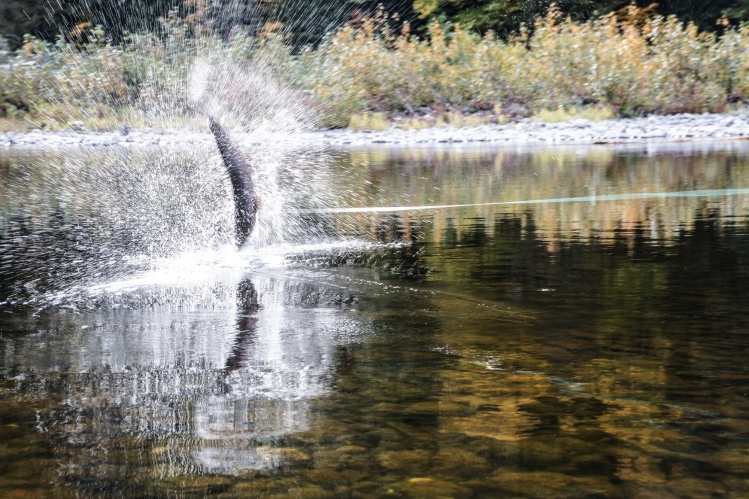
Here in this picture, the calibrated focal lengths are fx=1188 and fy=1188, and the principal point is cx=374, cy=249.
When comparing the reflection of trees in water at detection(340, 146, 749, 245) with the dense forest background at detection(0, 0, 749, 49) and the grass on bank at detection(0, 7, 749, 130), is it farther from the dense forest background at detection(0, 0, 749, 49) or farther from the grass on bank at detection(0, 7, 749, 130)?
the dense forest background at detection(0, 0, 749, 49)

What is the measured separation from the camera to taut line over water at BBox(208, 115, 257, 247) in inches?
319

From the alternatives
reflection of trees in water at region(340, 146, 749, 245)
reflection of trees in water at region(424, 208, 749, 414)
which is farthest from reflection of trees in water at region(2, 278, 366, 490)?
reflection of trees in water at region(340, 146, 749, 245)

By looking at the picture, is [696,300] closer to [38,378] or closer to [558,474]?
[558,474]

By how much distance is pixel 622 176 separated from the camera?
1291cm

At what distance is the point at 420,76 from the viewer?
25.1 meters

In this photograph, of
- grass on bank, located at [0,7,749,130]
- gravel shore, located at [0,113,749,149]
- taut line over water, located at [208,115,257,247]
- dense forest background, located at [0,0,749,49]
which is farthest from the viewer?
dense forest background, located at [0,0,749,49]

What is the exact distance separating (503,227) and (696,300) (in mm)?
3236

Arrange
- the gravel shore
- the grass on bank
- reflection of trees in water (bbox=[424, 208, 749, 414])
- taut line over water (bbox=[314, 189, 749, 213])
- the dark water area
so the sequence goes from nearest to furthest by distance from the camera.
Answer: the dark water area
reflection of trees in water (bbox=[424, 208, 749, 414])
taut line over water (bbox=[314, 189, 749, 213])
the gravel shore
the grass on bank

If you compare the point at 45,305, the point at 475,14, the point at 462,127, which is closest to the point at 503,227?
the point at 45,305

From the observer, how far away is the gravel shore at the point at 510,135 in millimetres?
19922

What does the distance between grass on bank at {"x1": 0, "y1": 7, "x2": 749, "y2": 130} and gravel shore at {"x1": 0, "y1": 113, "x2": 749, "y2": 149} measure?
0.83 m

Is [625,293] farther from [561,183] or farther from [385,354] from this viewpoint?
[561,183]

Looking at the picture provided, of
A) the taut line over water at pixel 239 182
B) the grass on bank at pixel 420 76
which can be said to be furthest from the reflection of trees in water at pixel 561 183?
the grass on bank at pixel 420 76

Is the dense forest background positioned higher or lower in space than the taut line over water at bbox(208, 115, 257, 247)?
higher
